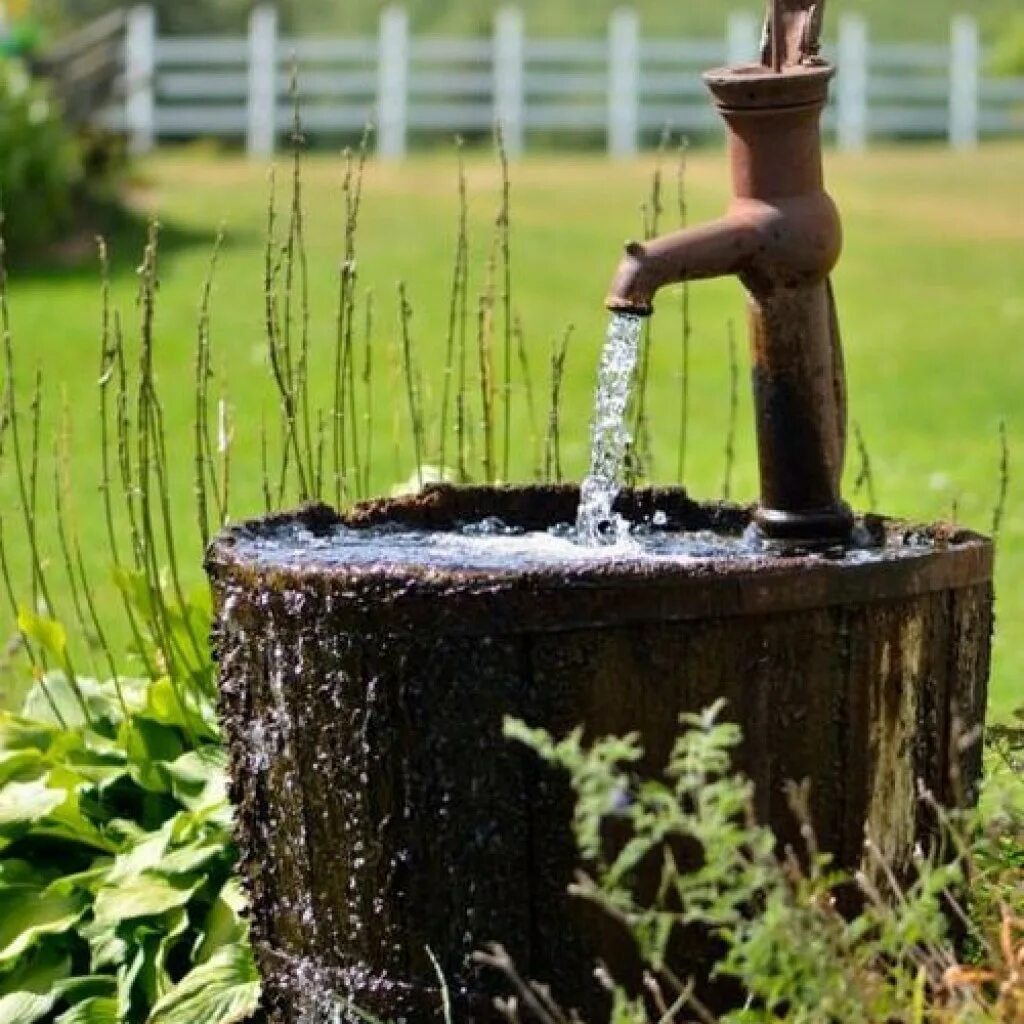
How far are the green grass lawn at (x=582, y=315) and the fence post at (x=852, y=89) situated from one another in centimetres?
503

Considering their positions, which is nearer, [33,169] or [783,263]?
[783,263]

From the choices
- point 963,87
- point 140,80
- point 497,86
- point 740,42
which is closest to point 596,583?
point 140,80

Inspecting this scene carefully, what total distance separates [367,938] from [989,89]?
29521 millimetres

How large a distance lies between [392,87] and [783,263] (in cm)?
2677

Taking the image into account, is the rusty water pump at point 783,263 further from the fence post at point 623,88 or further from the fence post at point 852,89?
the fence post at point 852,89

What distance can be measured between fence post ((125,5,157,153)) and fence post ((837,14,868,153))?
740 centimetres

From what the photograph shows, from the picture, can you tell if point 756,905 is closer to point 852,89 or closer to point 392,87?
point 392,87

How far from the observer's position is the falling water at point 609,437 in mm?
3434

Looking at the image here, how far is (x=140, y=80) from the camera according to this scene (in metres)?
27.4

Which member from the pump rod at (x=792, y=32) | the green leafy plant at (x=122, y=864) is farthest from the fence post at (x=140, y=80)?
the pump rod at (x=792, y=32)

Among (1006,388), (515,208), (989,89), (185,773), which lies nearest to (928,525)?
(185,773)

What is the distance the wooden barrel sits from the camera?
3.03 meters

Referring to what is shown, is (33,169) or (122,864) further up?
(33,169)

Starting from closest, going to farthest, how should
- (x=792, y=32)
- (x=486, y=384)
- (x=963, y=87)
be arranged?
(x=792, y=32)
(x=486, y=384)
(x=963, y=87)
